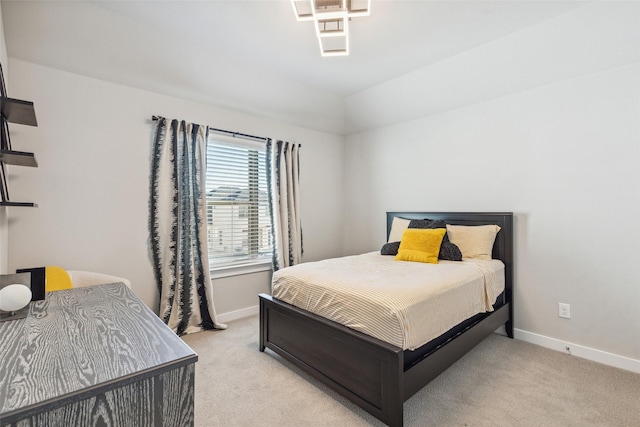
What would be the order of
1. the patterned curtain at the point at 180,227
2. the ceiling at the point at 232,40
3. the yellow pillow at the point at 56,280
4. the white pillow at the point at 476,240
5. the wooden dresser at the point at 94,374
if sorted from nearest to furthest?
1. the wooden dresser at the point at 94,374
2. the yellow pillow at the point at 56,280
3. the ceiling at the point at 232,40
4. the patterned curtain at the point at 180,227
5. the white pillow at the point at 476,240

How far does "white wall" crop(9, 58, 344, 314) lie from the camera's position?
7.45 ft

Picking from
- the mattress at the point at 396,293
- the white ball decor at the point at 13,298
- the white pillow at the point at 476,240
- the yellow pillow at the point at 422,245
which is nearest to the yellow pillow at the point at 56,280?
the white ball decor at the point at 13,298

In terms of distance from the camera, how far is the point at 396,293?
1.81 m

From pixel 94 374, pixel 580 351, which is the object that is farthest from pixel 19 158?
pixel 580 351

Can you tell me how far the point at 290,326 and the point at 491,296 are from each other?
5.55 ft

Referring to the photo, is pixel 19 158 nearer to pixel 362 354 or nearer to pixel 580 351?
pixel 362 354

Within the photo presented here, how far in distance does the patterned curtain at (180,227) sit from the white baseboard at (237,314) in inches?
8.3

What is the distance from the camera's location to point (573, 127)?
2.62 m

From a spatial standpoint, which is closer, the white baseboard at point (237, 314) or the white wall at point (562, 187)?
the white wall at point (562, 187)

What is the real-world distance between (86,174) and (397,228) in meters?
3.09

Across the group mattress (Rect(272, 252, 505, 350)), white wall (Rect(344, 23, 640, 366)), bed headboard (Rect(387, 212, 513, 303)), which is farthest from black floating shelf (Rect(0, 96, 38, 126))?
bed headboard (Rect(387, 212, 513, 303))

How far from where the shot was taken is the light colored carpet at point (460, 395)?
1756 millimetres

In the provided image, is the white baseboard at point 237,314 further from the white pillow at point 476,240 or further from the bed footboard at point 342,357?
the white pillow at point 476,240

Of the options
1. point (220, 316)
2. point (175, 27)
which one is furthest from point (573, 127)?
point (220, 316)
